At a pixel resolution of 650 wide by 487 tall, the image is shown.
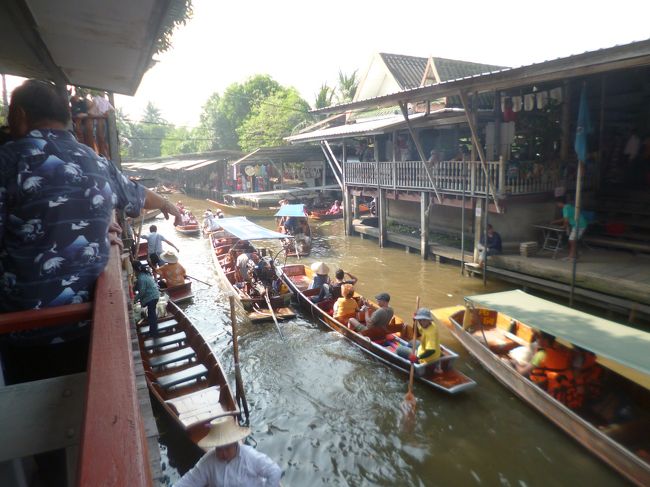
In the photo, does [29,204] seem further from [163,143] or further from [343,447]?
[163,143]

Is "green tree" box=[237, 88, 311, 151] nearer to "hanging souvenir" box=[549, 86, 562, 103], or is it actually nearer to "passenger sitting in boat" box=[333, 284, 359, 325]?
"hanging souvenir" box=[549, 86, 562, 103]

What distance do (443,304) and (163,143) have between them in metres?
62.5

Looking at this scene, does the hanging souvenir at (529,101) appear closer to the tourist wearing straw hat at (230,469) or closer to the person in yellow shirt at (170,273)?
the person in yellow shirt at (170,273)

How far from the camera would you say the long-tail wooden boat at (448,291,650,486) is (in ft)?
18.0

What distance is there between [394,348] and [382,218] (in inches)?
407

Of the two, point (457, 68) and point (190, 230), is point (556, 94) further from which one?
point (190, 230)

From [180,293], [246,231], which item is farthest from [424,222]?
[180,293]

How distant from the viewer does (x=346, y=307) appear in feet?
33.3

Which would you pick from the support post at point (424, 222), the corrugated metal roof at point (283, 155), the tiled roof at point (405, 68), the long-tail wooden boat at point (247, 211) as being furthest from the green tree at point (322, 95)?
the support post at point (424, 222)

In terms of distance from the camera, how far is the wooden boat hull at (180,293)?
1286cm

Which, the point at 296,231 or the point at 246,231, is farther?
the point at 296,231

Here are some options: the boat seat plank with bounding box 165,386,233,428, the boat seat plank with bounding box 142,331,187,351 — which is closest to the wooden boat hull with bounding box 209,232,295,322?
the boat seat plank with bounding box 142,331,187,351

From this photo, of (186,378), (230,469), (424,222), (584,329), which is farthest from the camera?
(424,222)

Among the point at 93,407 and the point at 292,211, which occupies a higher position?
the point at 93,407
